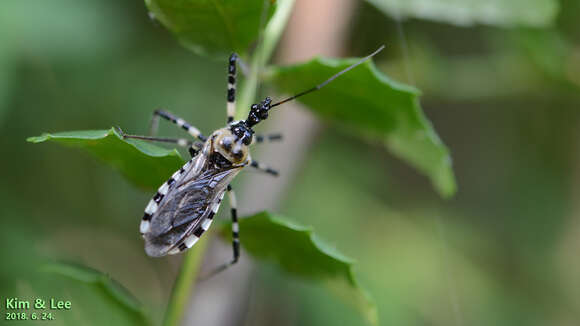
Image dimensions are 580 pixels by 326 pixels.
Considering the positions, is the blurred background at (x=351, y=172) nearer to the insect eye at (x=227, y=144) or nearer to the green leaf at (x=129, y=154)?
the insect eye at (x=227, y=144)

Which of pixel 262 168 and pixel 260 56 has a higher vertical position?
→ pixel 260 56

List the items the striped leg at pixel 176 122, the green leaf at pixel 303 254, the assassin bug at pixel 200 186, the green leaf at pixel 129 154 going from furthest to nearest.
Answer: the striped leg at pixel 176 122 < the assassin bug at pixel 200 186 < the green leaf at pixel 303 254 < the green leaf at pixel 129 154

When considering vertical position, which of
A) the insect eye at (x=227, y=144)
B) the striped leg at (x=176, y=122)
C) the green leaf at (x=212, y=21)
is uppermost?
the green leaf at (x=212, y=21)

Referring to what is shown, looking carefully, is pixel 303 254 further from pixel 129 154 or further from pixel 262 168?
pixel 262 168

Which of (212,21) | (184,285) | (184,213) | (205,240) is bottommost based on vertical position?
(184,285)

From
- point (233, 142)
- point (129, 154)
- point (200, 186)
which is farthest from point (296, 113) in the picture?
point (129, 154)

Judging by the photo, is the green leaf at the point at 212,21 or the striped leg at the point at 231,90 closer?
the green leaf at the point at 212,21

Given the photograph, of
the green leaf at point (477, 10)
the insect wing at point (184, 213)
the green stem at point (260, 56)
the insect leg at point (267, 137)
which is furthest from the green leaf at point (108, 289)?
the green leaf at point (477, 10)
